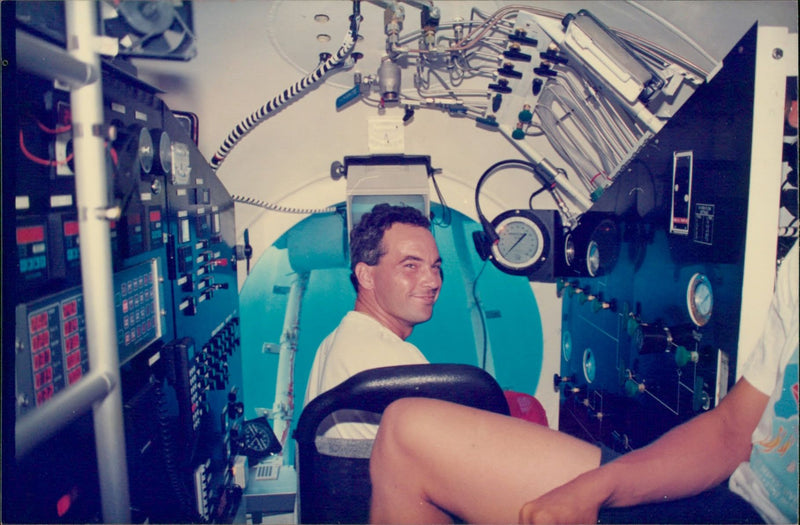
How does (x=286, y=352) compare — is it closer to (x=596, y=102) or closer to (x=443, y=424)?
(x=443, y=424)

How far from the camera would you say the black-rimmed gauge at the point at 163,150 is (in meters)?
1.36

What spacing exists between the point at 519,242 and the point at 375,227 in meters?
0.83

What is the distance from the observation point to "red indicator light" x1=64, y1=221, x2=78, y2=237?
39.1 inches

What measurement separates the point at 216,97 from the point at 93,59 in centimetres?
146

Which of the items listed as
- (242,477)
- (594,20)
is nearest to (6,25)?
(594,20)

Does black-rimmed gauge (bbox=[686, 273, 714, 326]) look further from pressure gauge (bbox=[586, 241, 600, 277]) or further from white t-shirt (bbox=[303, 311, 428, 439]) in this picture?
white t-shirt (bbox=[303, 311, 428, 439])

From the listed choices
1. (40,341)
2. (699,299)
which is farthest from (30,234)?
(699,299)

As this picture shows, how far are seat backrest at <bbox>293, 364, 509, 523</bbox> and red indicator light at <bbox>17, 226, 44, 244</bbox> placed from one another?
27.2 inches

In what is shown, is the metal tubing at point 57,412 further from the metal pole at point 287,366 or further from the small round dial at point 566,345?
the small round dial at point 566,345

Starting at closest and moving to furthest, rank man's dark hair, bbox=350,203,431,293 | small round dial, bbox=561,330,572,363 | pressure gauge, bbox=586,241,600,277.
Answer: pressure gauge, bbox=586,241,600,277 < man's dark hair, bbox=350,203,431,293 < small round dial, bbox=561,330,572,363

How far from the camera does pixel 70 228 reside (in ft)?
3.30

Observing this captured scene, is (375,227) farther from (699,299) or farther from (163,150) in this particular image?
(699,299)

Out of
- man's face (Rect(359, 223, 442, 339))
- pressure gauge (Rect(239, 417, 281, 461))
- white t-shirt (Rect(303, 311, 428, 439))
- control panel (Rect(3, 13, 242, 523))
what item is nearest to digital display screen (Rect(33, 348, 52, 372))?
control panel (Rect(3, 13, 242, 523))

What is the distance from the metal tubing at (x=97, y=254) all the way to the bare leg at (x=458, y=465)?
0.62 meters
